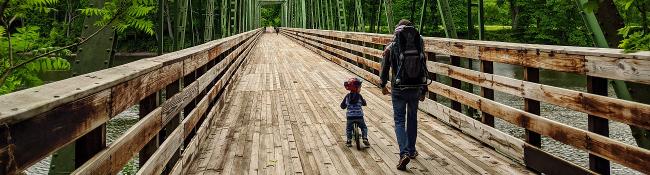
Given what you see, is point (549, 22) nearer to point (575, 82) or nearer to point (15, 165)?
point (575, 82)

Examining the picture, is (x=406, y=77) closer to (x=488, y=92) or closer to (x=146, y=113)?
(x=488, y=92)

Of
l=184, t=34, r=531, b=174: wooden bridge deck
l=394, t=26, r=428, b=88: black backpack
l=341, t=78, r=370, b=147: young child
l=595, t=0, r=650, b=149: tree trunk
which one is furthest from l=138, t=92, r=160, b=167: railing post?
l=595, t=0, r=650, b=149: tree trunk

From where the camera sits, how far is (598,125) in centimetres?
378

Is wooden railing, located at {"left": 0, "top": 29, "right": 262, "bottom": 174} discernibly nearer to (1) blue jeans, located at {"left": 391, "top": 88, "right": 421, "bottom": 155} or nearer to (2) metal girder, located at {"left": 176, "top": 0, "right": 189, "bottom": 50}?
(1) blue jeans, located at {"left": 391, "top": 88, "right": 421, "bottom": 155}

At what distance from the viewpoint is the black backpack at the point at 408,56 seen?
491cm

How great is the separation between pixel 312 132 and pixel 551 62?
10.6 feet

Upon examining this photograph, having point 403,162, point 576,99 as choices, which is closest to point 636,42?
point 576,99

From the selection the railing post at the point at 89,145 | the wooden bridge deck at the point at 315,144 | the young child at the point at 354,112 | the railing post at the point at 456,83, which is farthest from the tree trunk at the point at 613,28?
the railing post at the point at 89,145

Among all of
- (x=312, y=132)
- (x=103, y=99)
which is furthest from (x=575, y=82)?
(x=103, y=99)

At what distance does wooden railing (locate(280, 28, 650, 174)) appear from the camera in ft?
11.2

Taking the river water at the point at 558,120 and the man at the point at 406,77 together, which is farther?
the river water at the point at 558,120

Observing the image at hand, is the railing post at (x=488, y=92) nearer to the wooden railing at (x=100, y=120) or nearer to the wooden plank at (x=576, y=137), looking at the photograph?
the wooden plank at (x=576, y=137)

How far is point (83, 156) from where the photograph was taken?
223 centimetres

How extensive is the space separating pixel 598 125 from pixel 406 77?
1.80 m
